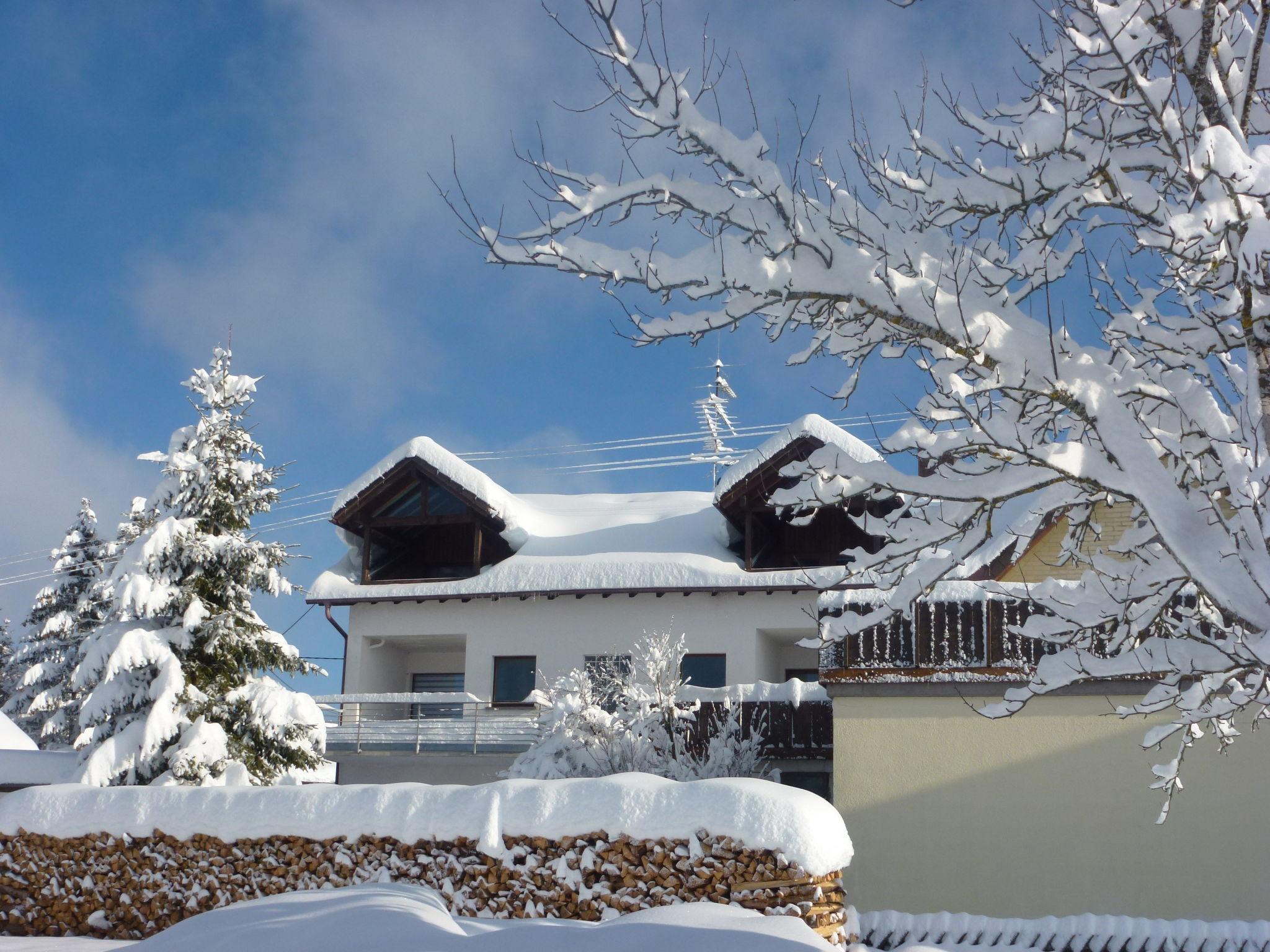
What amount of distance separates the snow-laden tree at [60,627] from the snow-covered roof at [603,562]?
955 cm

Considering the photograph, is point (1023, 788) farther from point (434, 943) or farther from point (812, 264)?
point (812, 264)

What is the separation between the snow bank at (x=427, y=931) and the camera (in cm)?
699

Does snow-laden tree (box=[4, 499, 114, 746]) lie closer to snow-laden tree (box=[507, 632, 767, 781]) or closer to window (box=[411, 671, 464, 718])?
window (box=[411, 671, 464, 718])

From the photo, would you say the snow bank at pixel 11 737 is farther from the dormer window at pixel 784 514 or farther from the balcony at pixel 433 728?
the dormer window at pixel 784 514

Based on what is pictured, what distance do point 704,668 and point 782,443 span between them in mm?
4831

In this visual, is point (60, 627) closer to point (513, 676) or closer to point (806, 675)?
point (513, 676)

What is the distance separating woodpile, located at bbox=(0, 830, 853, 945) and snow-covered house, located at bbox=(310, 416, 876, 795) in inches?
387

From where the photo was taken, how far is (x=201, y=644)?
17297mm

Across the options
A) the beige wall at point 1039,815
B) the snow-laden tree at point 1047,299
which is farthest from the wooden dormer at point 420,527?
the snow-laden tree at point 1047,299

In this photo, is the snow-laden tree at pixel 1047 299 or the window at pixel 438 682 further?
the window at pixel 438 682

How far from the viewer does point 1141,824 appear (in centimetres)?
1225

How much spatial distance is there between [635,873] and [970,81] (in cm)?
685

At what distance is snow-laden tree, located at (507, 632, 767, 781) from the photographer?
15.1 meters

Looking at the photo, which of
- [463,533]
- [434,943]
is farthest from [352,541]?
[434,943]
